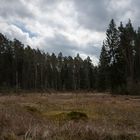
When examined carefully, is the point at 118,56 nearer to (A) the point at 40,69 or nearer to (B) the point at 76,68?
(A) the point at 40,69

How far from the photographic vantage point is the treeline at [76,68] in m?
72.3

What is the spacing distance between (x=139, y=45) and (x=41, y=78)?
42796mm

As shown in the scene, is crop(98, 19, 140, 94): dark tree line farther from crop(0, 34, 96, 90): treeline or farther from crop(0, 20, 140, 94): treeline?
crop(0, 34, 96, 90): treeline

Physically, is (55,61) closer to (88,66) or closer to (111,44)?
(88,66)

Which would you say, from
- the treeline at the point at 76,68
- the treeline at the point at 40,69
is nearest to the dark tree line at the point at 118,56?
the treeline at the point at 76,68

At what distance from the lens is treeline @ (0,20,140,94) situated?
72.3 meters

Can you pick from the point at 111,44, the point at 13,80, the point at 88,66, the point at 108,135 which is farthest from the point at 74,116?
the point at 88,66

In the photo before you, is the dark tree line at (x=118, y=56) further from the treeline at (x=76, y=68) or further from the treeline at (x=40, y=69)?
the treeline at (x=40, y=69)

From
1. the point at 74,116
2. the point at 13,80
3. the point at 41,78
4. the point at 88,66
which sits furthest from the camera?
the point at 88,66

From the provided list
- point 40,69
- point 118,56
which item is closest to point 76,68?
point 40,69

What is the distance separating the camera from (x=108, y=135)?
934 centimetres

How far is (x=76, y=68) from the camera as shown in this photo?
141 m

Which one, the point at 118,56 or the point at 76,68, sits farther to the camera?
the point at 76,68

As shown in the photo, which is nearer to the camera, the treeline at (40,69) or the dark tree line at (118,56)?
the dark tree line at (118,56)
